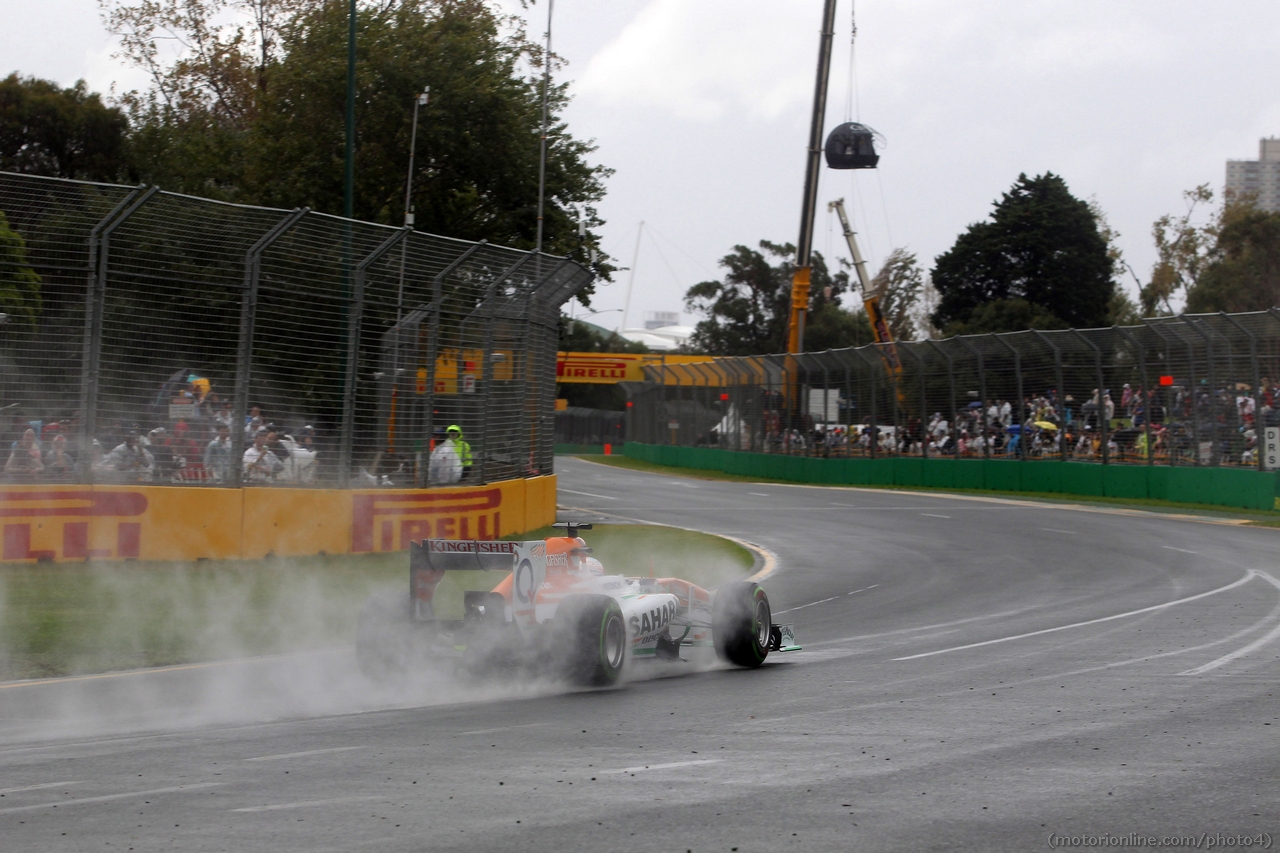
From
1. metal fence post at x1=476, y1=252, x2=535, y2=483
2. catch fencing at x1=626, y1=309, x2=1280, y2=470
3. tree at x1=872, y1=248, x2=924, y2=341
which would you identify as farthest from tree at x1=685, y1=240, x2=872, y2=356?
metal fence post at x1=476, y1=252, x2=535, y2=483

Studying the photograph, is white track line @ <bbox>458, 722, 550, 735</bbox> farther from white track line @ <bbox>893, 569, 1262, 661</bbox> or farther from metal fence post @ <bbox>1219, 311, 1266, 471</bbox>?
metal fence post @ <bbox>1219, 311, 1266, 471</bbox>

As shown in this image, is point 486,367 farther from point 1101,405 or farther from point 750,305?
point 750,305

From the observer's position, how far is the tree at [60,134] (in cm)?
4903

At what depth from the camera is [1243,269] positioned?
64.2 metres

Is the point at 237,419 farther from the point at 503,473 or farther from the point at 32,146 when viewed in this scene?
the point at 32,146

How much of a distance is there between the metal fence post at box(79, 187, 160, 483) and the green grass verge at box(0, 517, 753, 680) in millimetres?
1738

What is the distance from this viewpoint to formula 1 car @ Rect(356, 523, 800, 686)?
794cm

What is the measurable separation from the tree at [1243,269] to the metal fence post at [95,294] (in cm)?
5913

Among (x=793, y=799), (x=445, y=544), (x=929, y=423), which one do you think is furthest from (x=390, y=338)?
(x=929, y=423)

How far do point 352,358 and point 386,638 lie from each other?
7.28 metres

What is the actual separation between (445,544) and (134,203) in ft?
21.6

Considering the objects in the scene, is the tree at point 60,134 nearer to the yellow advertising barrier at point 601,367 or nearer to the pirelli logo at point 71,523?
the yellow advertising barrier at point 601,367

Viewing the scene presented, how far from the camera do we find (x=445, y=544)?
838 cm

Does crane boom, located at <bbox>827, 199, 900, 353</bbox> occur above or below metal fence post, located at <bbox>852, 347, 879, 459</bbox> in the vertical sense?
above
